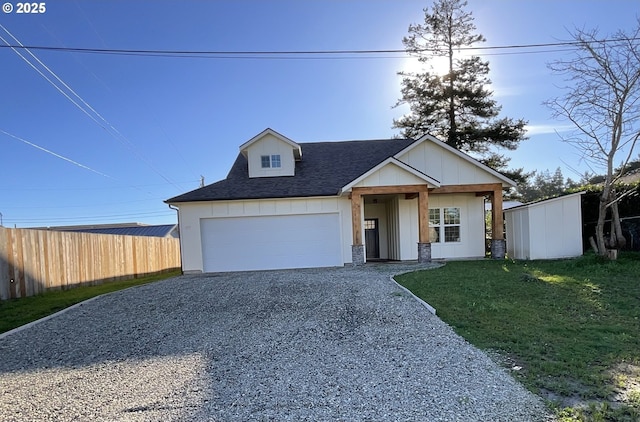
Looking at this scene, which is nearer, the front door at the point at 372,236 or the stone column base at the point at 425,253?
the stone column base at the point at 425,253

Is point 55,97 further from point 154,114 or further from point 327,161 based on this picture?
point 327,161

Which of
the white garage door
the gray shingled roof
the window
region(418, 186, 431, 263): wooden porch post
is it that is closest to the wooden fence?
the gray shingled roof

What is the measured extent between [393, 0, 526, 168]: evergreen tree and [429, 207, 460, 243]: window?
10604mm

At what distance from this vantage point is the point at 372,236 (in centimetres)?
1686

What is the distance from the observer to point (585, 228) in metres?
16.1

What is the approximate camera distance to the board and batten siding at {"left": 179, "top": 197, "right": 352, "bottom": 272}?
539 inches

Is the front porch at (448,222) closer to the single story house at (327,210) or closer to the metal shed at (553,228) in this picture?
the single story house at (327,210)

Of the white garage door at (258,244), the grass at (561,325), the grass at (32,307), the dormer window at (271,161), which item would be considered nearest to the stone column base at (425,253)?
the white garage door at (258,244)

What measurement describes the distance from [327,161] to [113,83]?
376 inches

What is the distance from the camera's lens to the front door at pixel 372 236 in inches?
663

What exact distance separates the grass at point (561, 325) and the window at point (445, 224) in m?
4.84

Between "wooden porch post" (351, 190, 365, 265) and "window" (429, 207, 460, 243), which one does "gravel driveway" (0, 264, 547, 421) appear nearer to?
"wooden porch post" (351, 190, 365, 265)

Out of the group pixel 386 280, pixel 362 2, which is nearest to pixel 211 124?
pixel 362 2

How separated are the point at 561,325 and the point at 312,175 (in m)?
11.4
